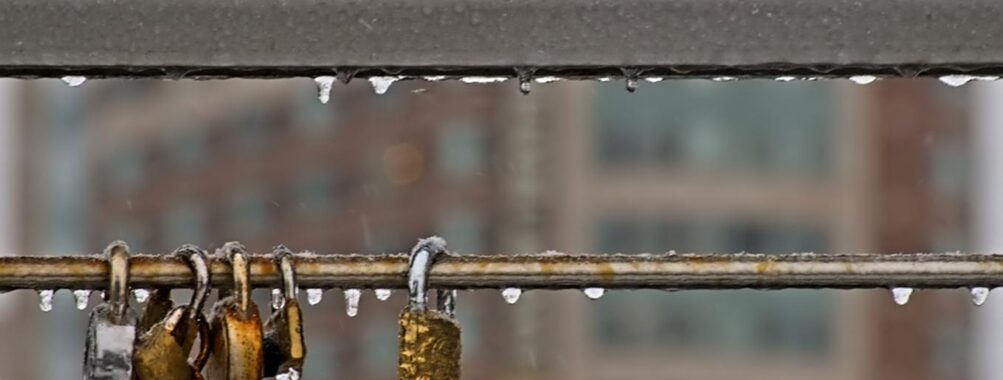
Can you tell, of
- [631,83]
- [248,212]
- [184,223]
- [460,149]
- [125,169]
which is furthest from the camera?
[125,169]

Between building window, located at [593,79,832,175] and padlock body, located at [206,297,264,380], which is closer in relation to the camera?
padlock body, located at [206,297,264,380]

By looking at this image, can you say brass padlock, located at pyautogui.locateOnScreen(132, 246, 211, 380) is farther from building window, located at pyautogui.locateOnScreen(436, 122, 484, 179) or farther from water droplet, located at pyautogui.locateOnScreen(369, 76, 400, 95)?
building window, located at pyautogui.locateOnScreen(436, 122, 484, 179)

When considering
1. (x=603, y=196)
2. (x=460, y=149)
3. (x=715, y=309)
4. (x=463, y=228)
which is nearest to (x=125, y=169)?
(x=460, y=149)

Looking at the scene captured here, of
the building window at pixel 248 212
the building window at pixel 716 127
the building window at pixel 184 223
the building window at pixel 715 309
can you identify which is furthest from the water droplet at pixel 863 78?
the building window at pixel 184 223

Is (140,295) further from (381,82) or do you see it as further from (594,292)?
(594,292)

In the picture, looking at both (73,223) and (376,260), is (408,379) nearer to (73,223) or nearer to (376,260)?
(376,260)

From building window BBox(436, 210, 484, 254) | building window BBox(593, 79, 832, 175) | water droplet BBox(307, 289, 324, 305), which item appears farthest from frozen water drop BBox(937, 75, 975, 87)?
building window BBox(436, 210, 484, 254)
